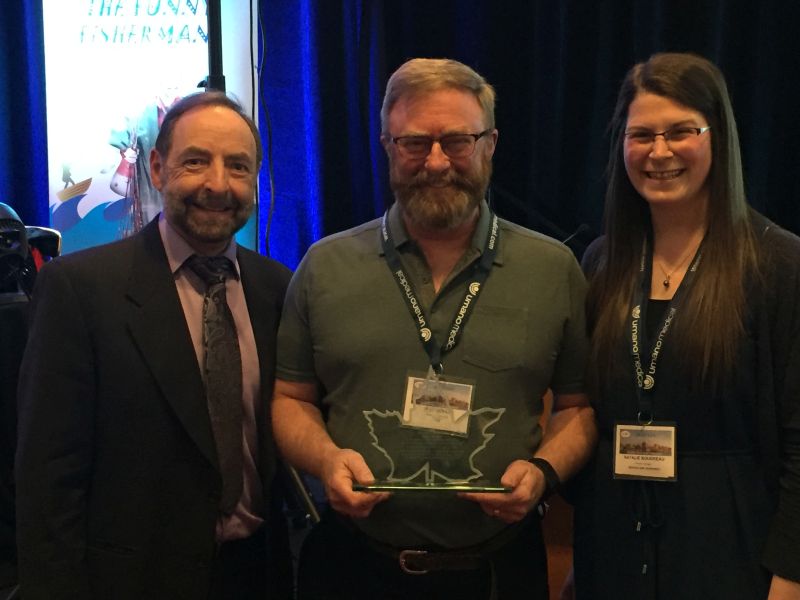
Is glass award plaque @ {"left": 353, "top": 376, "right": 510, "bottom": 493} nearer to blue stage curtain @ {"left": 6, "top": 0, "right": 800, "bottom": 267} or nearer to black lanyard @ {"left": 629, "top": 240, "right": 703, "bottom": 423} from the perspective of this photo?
black lanyard @ {"left": 629, "top": 240, "right": 703, "bottom": 423}

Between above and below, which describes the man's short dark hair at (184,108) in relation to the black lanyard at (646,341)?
above

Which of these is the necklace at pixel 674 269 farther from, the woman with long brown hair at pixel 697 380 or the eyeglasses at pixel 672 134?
the eyeglasses at pixel 672 134

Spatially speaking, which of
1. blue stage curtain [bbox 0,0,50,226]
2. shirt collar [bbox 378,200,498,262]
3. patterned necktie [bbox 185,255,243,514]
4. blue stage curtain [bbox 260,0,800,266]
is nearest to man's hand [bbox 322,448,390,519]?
patterned necktie [bbox 185,255,243,514]

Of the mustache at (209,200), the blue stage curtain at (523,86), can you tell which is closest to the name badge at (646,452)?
the mustache at (209,200)

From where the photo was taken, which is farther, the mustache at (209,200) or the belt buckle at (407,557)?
the mustache at (209,200)

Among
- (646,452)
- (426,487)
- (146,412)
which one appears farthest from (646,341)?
(146,412)

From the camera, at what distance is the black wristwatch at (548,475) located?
5.13 ft

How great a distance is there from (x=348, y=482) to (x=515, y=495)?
34 cm

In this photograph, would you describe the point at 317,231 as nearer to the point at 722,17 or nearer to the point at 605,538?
the point at 722,17

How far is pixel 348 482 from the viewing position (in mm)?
1481

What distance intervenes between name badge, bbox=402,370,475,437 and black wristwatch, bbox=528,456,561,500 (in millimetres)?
168

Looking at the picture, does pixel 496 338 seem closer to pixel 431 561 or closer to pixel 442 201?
pixel 442 201

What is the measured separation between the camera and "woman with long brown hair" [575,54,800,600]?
1462mm

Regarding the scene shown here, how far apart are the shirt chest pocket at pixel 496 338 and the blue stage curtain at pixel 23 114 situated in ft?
9.71
